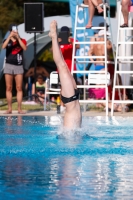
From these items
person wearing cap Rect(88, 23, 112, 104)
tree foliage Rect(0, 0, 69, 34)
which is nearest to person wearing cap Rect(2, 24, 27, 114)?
person wearing cap Rect(88, 23, 112, 104)

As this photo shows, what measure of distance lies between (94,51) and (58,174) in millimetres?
9071

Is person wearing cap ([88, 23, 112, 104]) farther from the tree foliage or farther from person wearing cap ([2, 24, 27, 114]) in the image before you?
the tree foliage

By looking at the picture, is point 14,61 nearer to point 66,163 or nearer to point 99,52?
point 99,52

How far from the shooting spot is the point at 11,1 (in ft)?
125

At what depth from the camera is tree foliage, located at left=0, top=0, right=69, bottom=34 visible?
107ft

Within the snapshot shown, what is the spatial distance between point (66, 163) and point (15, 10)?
31.2m

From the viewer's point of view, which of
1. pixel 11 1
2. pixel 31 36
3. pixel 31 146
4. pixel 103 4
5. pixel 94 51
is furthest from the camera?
A: pixel 11 1

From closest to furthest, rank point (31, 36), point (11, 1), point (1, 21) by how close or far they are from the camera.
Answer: point (31, 36)
point (1, 21)
point (11, 1)

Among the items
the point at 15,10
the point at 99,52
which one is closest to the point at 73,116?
the point at 99,52

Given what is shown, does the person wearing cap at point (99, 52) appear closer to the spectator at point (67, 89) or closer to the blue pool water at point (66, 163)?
the blue pool water at point (66, 163)

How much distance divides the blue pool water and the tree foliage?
22.3 meters

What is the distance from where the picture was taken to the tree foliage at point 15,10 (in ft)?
107

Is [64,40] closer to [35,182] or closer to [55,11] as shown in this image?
[35,182]

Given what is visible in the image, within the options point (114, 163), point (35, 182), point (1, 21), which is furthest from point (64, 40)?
point (1, 21)
